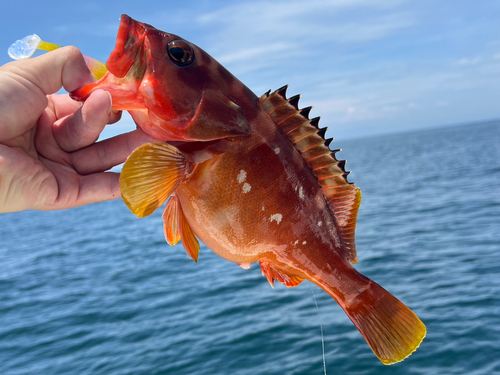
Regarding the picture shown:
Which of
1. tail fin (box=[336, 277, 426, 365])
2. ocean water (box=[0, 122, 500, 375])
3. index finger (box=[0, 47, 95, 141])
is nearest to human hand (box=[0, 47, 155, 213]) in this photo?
index finger (box=[0, 47, 95, 141])

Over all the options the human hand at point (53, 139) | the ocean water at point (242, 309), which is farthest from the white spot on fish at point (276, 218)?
the ocean water at point (242, 309)

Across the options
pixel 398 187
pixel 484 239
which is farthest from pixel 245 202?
pixel 398 187

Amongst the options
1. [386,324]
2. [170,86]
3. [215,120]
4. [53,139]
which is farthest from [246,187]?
[53,139]

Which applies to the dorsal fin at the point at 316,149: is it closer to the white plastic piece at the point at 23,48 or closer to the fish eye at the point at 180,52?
the fish eye at the point at 180,52

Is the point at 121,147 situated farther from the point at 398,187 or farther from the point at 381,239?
the point at 398,187

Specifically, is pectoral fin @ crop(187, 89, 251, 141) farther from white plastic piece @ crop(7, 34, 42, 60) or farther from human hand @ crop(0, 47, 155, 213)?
white plastic piece @ crop(7, 34, 42, 60)

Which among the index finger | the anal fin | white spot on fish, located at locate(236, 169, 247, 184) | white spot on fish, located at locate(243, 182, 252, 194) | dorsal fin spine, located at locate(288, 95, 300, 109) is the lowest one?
the anal fin

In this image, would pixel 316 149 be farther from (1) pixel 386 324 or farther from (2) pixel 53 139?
(2) pixel 53 139
